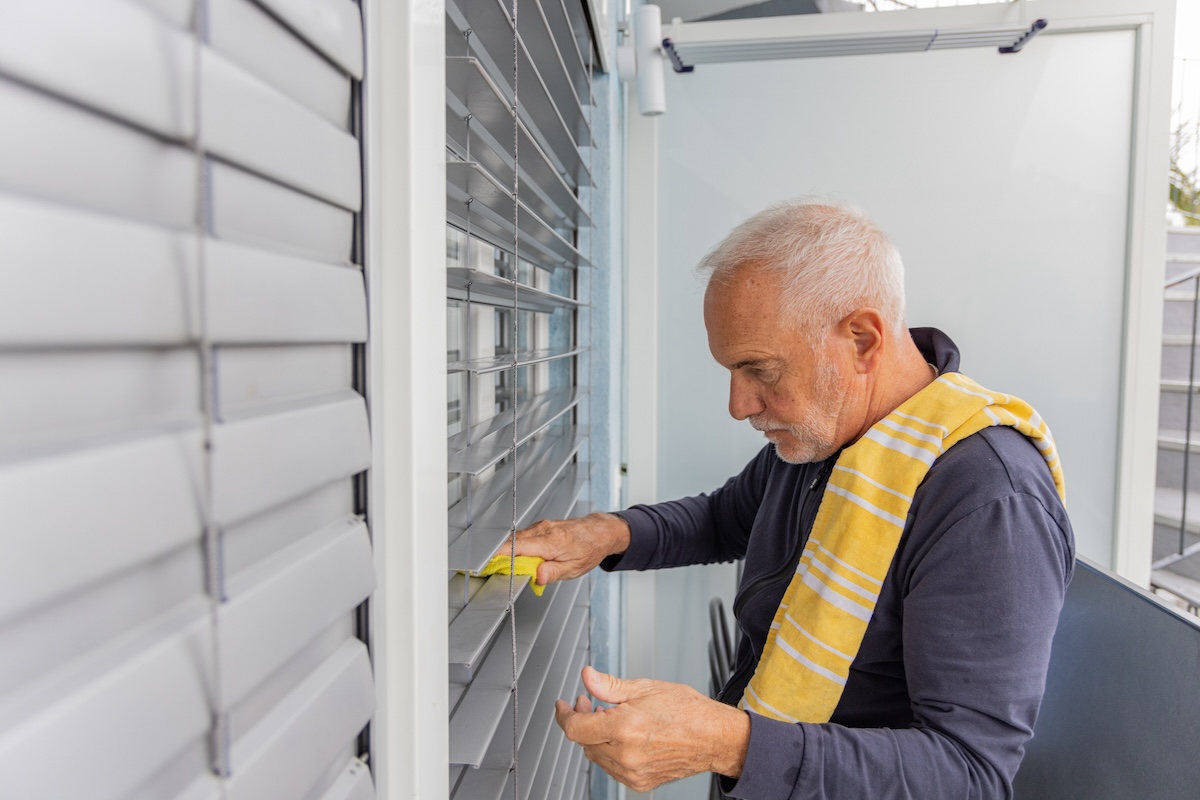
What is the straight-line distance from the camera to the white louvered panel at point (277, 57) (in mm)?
407

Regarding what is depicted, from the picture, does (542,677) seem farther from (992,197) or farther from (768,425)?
(992,197)

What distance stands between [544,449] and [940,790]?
A: 79cm

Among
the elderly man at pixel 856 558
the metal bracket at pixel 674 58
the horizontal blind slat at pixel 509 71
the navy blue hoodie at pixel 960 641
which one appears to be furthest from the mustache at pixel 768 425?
the metal bracket at pixel 674 58

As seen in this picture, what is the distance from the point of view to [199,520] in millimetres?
376

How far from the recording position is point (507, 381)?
58.8 inches

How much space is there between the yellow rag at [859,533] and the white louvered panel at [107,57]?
40.4 inches

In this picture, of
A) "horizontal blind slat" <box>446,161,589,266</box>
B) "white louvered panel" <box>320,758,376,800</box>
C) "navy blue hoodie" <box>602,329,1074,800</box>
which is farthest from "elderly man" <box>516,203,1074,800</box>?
"white louvered panel" <box>320,758,376,800</box>

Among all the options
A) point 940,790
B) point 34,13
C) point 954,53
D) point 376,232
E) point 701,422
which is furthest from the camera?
point 701,422

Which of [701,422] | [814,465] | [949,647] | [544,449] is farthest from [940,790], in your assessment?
[701,422]

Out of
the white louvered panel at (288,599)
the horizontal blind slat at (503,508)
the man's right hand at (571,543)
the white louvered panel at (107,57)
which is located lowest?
the man's right hand at (571,543)

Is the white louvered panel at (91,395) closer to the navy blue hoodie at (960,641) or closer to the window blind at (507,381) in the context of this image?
the window blind at (507,381)

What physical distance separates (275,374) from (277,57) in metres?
0.19

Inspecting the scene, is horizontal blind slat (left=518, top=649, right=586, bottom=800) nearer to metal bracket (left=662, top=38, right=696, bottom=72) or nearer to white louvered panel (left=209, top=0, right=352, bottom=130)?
white louvered panel (left=209, top=0, right=352, bottom=130)

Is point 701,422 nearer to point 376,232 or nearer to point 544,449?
point 544,449
